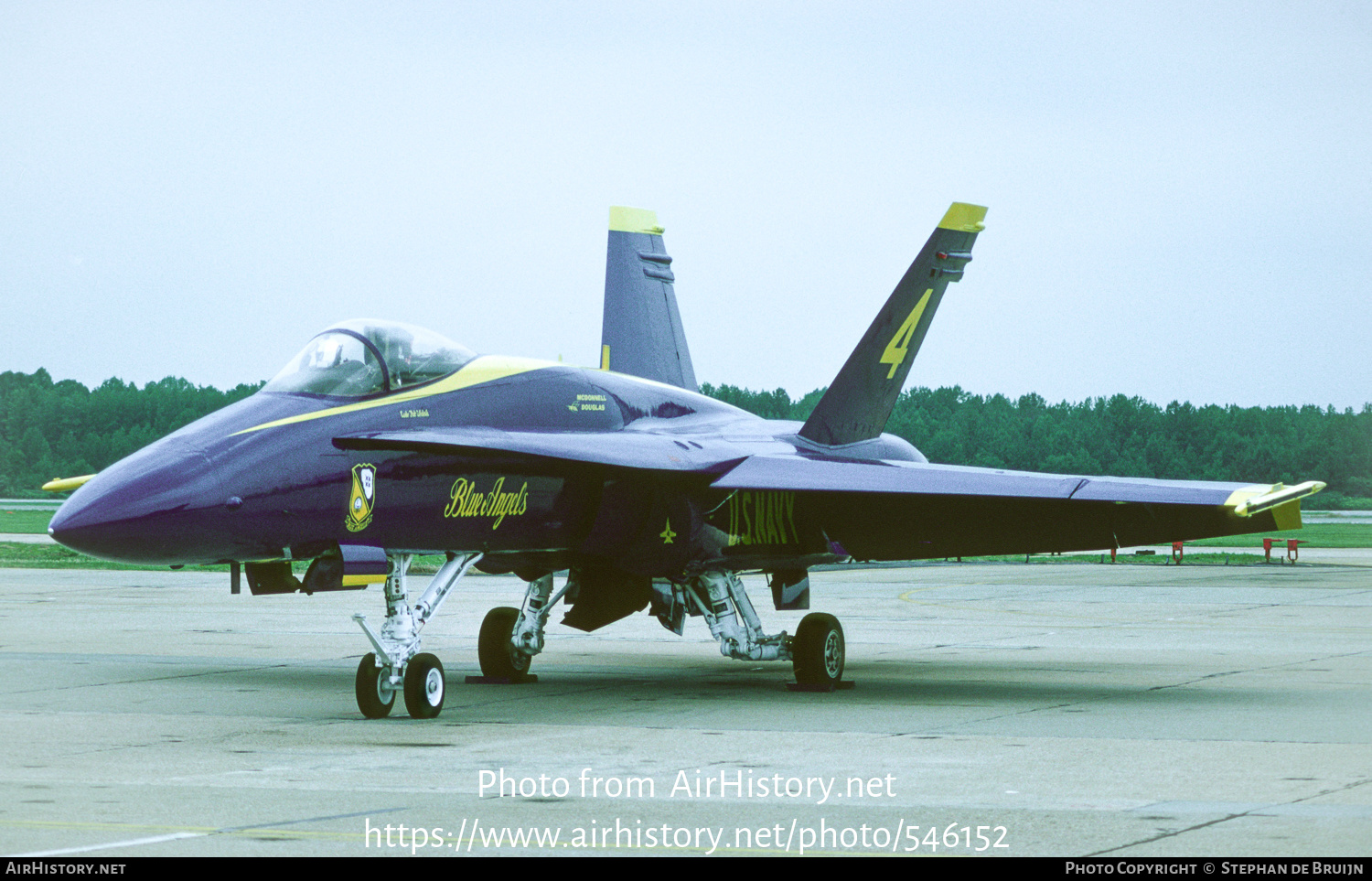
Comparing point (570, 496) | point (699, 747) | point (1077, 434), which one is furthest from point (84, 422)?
point (699, 747)

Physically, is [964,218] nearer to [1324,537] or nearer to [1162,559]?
[1162,559]

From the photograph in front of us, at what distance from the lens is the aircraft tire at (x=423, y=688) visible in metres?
11.5

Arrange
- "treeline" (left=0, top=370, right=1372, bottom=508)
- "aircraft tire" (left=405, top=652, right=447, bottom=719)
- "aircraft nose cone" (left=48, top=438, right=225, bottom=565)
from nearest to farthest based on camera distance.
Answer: "aircraft nose cone" (left=48, top=438, right=225, bottom=565), "aircraft tire" (left=405, top=652, right=447, bottom=719), "treeline" (left=0, top=370, right=1372, bottom=508)

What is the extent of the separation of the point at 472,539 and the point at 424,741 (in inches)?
95.1

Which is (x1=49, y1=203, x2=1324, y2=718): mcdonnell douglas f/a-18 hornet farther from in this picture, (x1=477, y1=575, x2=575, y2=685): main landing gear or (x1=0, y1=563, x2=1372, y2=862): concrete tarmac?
(x1=0, y1=563, x2=1372, y2=862): concrete tarmac

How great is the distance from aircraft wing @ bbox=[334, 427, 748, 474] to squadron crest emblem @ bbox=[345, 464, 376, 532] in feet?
0.82

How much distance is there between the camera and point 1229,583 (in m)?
30.6

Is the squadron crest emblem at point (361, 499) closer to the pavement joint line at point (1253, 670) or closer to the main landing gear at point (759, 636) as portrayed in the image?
the main landing gear at point (759, 636)

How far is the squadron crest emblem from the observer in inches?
449

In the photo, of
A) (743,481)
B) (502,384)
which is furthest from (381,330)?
(743,481)

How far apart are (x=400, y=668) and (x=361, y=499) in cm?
130

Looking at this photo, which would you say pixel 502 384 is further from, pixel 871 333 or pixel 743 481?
pixel 871 333

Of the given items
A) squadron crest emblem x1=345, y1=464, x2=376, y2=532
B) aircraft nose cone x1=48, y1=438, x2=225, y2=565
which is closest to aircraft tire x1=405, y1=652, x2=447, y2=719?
squadron crest emblem x1=345, y1=464, x2=376, y2=532

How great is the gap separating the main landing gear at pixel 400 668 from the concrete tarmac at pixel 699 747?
229 mm
